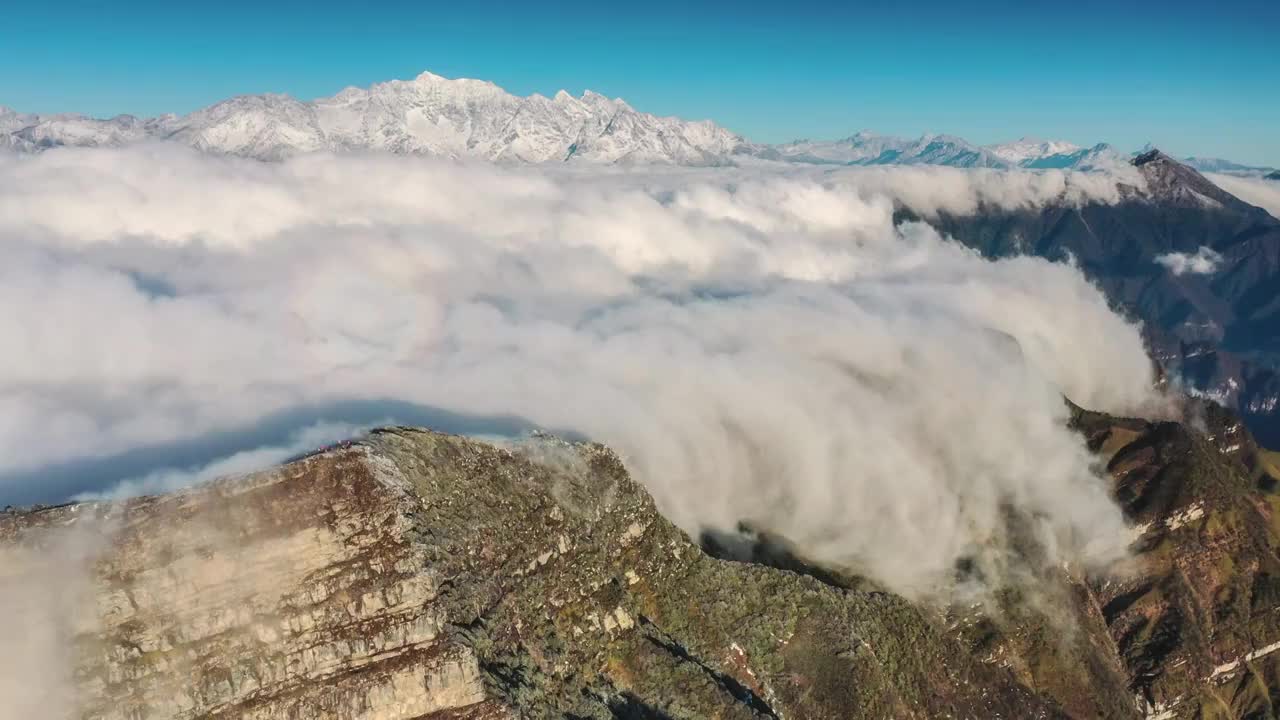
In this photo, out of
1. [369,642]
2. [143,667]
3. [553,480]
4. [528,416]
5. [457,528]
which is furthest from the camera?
[528,416]

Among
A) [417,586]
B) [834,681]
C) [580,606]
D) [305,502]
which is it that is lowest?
[834,681]

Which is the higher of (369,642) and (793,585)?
(369,642)

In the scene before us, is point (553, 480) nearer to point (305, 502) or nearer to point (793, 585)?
point (305, 502)

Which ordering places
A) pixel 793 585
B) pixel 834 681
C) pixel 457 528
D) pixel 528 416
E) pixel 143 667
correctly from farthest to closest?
pixel 528 416, pixel 793 585, pixel 834 681, pixel 457 528, pixel 143 667

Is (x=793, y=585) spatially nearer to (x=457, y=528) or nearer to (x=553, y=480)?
(x=553, y=480)

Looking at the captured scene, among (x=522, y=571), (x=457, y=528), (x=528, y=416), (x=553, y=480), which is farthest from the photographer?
(x=528, y=416)

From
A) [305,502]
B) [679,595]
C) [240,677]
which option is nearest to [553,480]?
[679,595]

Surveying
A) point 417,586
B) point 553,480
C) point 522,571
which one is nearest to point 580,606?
point 522,571

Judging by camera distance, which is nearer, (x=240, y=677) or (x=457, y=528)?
(x=240, y=677)

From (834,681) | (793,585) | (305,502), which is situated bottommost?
(834,681)
